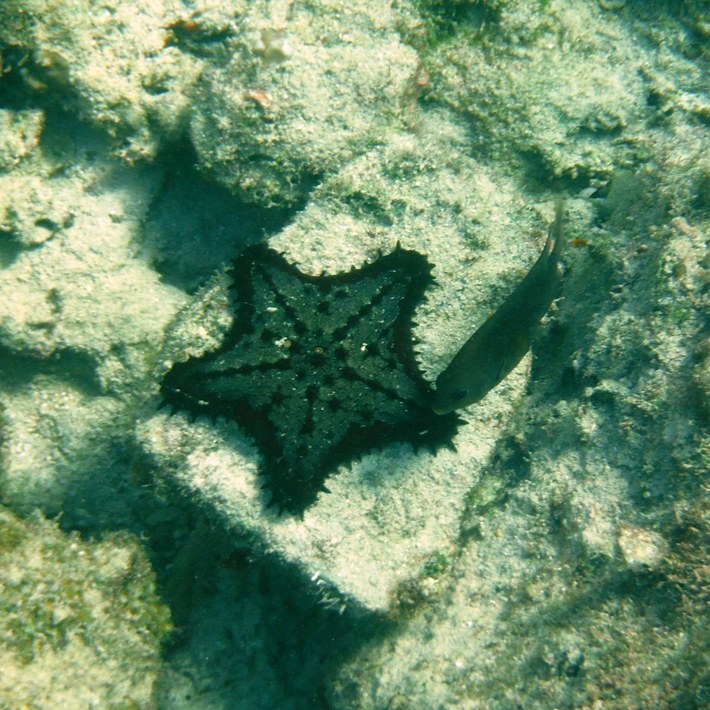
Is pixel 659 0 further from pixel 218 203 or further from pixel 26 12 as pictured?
pixel 26 12

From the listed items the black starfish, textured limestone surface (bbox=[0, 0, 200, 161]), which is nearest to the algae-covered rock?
the black starfish

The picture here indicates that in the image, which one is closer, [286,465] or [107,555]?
[286,465]

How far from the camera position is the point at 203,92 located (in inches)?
155

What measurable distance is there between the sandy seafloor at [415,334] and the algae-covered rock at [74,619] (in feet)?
0.06

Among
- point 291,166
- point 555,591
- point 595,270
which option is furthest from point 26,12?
point 555,591

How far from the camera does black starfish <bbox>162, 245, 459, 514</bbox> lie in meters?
3.09

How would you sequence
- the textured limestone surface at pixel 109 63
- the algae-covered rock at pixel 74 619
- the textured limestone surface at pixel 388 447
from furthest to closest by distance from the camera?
1. the textured limestone surface at pixel 109 63
2. the algae-covered rock at pixel 74 619
3. the textured limestone surface at pixel 388 447

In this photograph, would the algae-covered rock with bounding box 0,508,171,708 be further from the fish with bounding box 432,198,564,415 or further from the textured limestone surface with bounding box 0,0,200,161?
the textured limestone surface with bounding box 0,0,200,161

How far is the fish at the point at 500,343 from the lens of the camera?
3076 millimetres

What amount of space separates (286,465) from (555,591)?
5.73 feet

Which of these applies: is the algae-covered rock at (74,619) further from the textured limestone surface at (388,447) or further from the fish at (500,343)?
the fish at (500,343)

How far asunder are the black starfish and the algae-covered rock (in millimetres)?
1763

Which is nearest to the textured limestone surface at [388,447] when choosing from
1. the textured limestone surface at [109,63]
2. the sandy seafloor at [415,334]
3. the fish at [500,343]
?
the sandy seafloor at [415,334]

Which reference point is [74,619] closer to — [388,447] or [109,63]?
[388,447]
